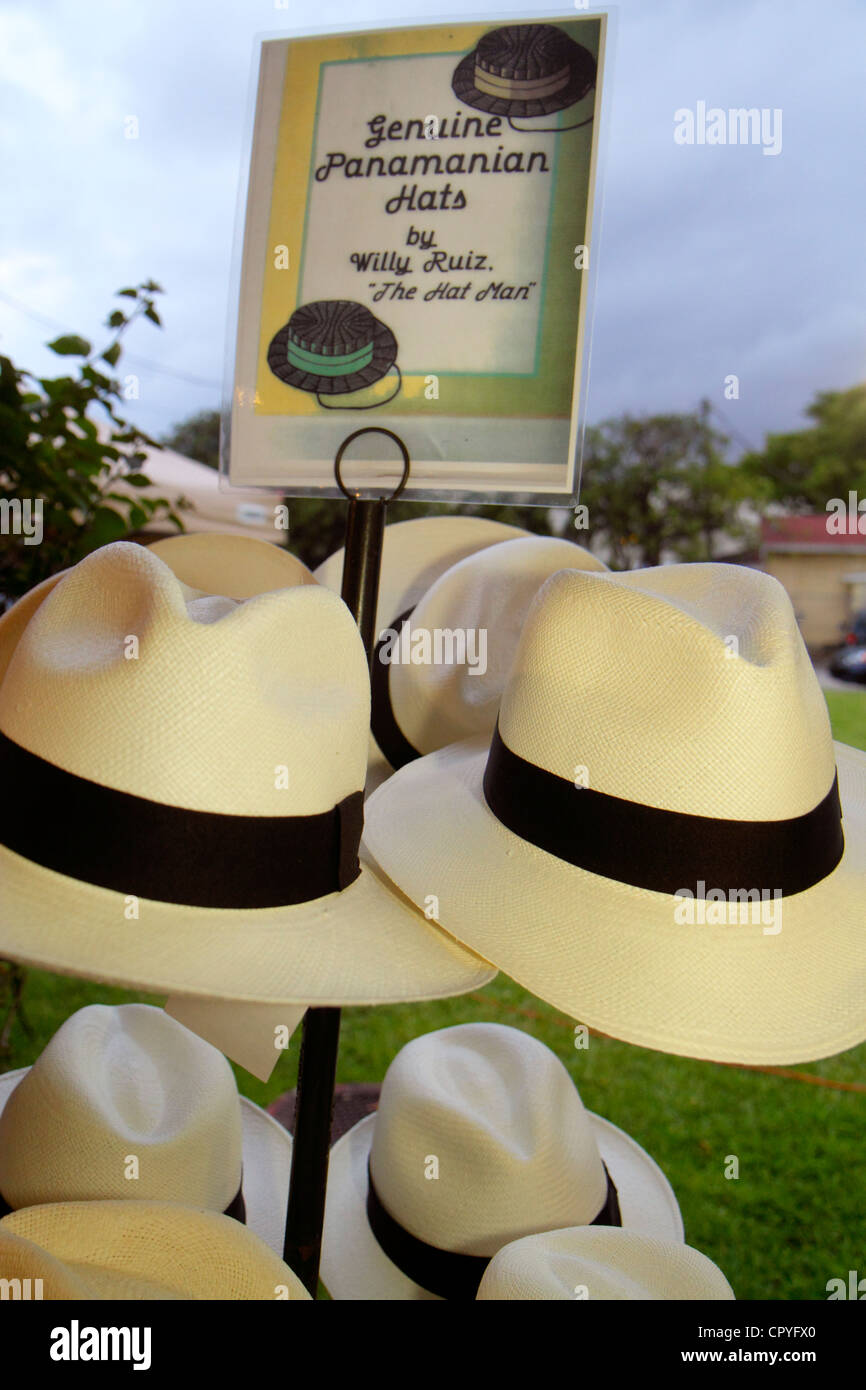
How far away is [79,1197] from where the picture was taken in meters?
1.15

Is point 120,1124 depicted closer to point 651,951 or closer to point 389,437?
point 651,951

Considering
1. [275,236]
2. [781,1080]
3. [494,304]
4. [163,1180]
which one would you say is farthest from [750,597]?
[781,1080]

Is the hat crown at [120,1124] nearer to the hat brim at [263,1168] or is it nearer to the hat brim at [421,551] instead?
the hat brim at [263,1168]

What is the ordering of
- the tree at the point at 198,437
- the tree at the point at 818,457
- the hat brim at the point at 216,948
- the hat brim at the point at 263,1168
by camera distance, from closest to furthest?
the hat brim at the point at 216,948, the hat brim at the point at 263,1168, the tree at the point at 818,457, the tree at the point at 198,437

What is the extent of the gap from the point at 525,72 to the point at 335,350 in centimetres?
32

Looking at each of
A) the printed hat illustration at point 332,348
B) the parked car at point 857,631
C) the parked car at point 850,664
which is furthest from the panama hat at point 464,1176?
the parked car at point 857,631

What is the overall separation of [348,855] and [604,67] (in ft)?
2.55

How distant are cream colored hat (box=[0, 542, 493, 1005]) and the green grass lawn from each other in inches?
61.4

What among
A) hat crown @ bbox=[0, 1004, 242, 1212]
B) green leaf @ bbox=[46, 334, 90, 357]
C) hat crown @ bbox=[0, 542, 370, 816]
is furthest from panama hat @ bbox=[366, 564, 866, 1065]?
green leaf @ bbox=[46, 334, 90, 357]

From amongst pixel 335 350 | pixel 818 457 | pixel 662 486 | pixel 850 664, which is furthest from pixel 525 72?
pixel 818 457

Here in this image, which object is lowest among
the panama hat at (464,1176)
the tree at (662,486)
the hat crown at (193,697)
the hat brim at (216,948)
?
the panama hat at (464,1176)

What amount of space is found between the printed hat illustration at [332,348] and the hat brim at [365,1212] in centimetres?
113

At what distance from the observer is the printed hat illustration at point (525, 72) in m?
0.91

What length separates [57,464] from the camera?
5.06 feet
